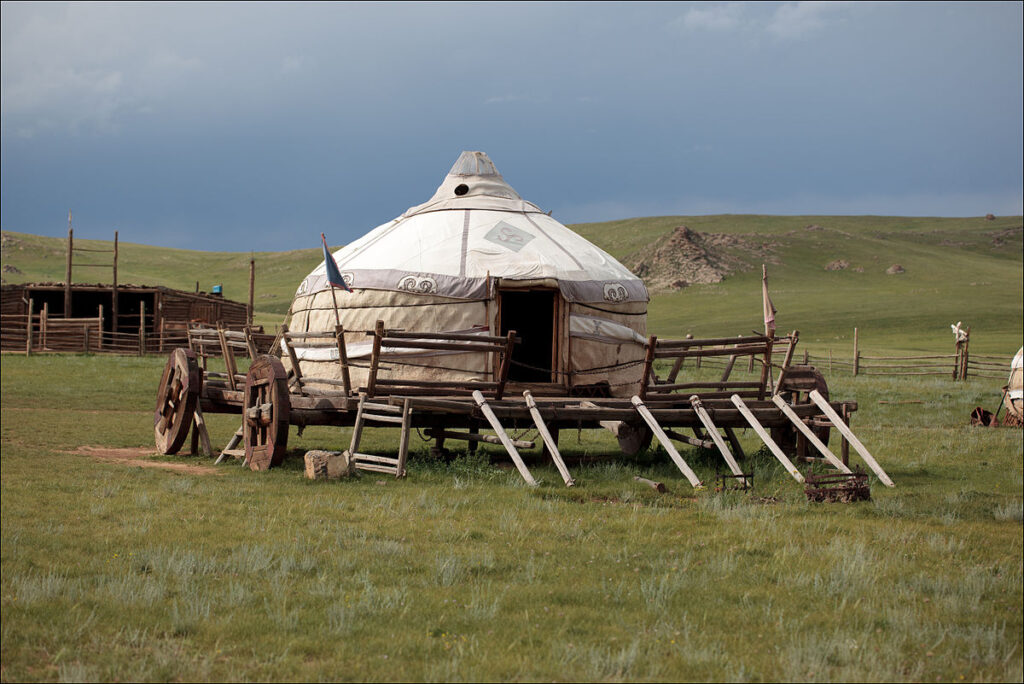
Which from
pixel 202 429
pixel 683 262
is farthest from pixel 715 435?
pixel 683 262

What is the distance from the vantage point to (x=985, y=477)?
34.2ft

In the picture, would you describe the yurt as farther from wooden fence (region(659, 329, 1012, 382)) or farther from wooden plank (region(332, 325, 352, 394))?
→ wooden fence (region(659, 329, 1012, 382))

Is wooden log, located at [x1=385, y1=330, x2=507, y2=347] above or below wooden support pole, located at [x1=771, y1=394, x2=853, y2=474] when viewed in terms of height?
above

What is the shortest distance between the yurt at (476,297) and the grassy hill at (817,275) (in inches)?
741

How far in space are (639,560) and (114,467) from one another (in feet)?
20.9

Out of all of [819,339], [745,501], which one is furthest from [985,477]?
[819,339]

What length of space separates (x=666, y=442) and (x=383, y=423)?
3.03 meters

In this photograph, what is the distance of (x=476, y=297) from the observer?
11508mm

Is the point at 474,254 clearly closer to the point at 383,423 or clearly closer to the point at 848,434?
the point at 383,423

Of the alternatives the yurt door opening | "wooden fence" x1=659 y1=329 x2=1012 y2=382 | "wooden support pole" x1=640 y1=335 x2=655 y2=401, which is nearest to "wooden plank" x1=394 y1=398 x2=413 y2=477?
"wooden support pole" x1=640 y1=335 x2=655 y2=401

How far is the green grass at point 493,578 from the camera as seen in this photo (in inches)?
164

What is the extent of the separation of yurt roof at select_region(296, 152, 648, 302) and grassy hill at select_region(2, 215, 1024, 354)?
18261mm

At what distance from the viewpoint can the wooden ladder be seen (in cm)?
905

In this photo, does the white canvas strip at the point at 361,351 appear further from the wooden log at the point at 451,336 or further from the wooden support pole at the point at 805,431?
the wooden support pole at the point at 805,431
